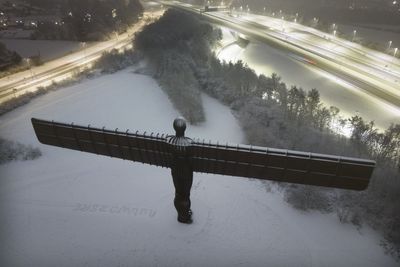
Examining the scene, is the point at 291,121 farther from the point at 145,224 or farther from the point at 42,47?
the point at 42,47

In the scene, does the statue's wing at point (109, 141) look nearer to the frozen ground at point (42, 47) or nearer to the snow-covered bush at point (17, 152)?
the snow-covered bush at point (17, 152)

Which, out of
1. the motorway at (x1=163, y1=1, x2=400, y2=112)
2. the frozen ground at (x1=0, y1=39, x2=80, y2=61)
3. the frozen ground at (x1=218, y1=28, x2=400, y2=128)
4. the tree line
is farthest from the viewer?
the frozen ground at (x1=0, y1=39, x2=80, y2=61)

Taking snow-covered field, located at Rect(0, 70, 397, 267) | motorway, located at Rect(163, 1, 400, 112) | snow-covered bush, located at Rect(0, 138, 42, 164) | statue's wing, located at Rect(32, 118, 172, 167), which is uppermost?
statue's wing, located at Rect(32, 118, 172, 167)

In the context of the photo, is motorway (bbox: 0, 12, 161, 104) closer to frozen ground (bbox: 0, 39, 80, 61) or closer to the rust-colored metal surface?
frozen ground (bbox: 0, 39, 80, 61)

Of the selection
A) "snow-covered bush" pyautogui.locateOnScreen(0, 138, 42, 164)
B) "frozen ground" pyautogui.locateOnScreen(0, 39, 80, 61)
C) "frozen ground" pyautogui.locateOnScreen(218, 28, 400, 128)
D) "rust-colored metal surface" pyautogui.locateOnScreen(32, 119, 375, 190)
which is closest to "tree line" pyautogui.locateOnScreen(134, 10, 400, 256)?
"frozen ground" pyautogui.locateOnScreen(218, 28, 400, 128)

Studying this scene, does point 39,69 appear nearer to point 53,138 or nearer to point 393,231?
point 53,138

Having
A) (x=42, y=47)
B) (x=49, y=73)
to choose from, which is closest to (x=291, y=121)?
(x=49, y=73)

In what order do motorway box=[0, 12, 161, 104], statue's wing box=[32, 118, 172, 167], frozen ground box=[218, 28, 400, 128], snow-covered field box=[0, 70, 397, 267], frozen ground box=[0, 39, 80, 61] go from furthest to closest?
frozen ground box=[0, 39, 80, 61], motorway box=[0, 12, 161, 104], frozen ground box=[218, 28, 400, 128], snow-covered field box=[0, 70, 397, 267], statue's wing box=[32, 118, 172, 167]
